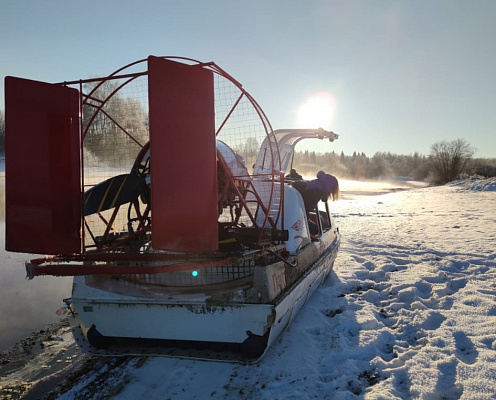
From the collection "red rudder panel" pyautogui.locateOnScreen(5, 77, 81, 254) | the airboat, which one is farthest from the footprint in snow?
"red rudder panel" pyautogui.locateOnScreen(5, 77, 81, 254)

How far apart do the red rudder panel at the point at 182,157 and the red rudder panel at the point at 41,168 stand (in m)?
1.05

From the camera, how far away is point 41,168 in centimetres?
366

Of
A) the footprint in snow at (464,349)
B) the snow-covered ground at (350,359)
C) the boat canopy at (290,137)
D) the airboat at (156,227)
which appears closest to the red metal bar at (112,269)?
the airboat at (156,227)

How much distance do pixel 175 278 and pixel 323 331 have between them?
1851 mm

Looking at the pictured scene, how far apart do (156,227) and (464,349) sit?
3.21 metres

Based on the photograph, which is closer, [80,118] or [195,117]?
[195,117]

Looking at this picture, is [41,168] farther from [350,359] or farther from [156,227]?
[350,359]

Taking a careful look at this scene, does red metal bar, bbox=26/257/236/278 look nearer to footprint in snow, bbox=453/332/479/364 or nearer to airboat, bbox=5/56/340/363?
airboat, bbox=5/56/340/363

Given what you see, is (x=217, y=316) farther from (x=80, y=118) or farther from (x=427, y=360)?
(x=80, y=118)

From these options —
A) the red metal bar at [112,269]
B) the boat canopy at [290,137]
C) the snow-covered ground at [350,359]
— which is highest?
the boat canopy at [290,137]

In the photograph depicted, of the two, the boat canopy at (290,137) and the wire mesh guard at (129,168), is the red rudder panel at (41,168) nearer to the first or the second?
the wire mesh guard at (129,168)

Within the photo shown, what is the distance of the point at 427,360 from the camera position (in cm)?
352

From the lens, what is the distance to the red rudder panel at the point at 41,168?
11.8 feet

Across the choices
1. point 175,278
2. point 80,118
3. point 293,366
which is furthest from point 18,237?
point 293,366
